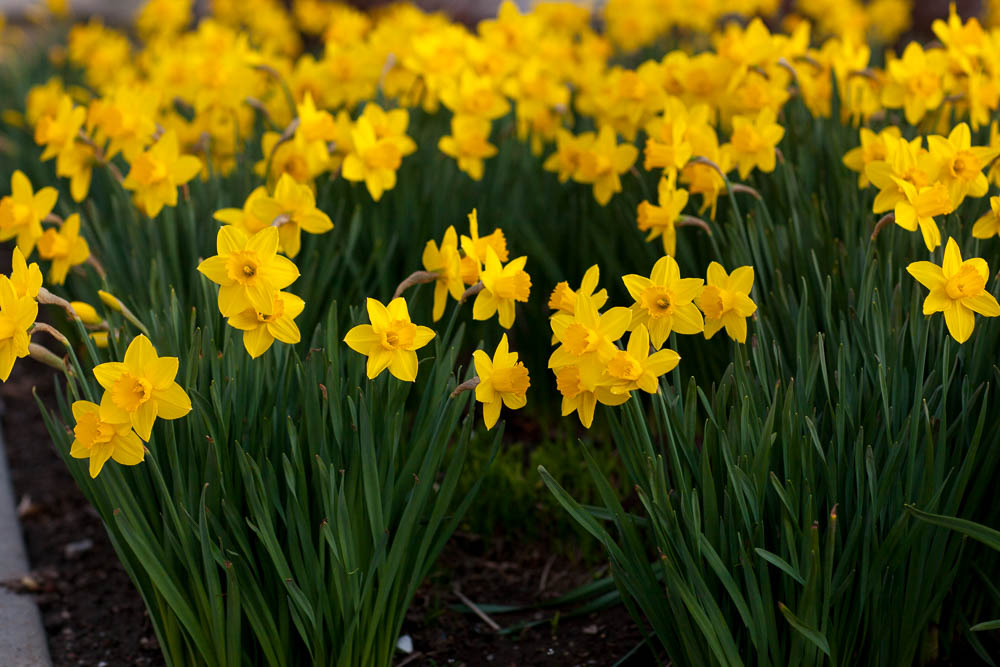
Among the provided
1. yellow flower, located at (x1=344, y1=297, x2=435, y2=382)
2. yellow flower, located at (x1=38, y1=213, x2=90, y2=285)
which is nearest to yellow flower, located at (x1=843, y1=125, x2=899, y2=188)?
yellow flower, located at (x1=344, y1=297, x2=435, y2=382)

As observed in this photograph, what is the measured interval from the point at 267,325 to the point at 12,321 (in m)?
0.35

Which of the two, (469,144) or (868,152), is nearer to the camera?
(868,152)

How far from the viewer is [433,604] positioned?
208cm

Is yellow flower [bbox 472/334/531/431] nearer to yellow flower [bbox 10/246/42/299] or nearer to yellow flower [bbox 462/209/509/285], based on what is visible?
yellow flower [bbox 462/209/509/285]

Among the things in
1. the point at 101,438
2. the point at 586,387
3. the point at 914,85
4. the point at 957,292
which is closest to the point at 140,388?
the point at 101,438

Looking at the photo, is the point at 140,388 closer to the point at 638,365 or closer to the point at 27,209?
the point at 638,365

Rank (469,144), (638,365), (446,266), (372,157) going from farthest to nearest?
(469,144), (372,157), (446,266), (638,365)

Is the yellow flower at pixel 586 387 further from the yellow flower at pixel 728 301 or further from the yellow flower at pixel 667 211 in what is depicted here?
the yellow flower at pixel 667 211

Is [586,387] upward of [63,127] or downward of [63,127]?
downward

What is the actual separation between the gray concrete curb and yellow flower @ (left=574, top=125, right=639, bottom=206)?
149 cm

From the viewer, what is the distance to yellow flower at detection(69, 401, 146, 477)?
1364mm

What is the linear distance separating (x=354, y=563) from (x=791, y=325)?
876 millimetres

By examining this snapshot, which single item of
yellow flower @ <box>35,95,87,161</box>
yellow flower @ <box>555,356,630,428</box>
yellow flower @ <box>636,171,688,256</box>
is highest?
yellow flower @ <box>35,95,87,161</box>

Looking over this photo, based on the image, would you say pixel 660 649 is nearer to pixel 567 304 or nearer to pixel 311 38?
pixel 567 304
